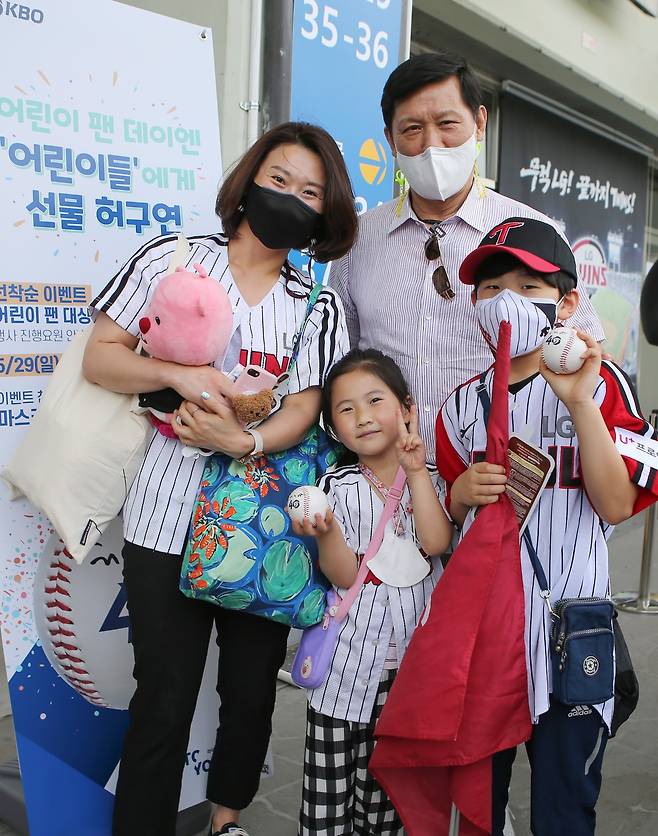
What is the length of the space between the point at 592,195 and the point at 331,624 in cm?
613

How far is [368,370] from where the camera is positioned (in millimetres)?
1965

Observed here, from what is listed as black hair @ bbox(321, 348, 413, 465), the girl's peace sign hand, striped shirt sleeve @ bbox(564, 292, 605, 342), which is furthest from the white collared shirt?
the girl's peace sign hand

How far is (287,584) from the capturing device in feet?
6.12

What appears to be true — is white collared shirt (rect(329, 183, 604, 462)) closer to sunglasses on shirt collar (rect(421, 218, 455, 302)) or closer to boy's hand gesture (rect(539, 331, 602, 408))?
sunglasses on shirt collar (rect(421, 218, 455, 302))

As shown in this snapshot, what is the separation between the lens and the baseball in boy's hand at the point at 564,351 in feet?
5.06

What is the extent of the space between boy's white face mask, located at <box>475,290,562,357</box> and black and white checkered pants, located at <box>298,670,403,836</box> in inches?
31.6

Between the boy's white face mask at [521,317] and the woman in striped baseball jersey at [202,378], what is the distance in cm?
44

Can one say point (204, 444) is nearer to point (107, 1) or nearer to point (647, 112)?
point (107, 1)

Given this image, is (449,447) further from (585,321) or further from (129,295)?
(129,295)

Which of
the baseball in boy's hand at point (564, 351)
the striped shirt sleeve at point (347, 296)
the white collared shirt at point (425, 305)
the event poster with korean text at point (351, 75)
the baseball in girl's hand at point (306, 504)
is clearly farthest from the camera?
the event poster with korean text at point (351, 75)

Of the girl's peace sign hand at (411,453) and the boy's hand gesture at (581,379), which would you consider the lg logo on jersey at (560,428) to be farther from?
the girl's peace sign hand at (411,453)

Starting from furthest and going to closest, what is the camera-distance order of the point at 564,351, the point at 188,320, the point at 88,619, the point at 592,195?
the point at 592,195, the point at 88,619, the point at 188,320, the point at 564,351

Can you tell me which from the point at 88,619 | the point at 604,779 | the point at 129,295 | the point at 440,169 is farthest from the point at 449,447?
the point at 604,779

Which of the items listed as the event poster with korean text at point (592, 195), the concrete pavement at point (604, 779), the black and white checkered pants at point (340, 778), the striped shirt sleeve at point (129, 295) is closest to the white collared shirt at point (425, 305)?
the striped shirt sleeve at point (129, 295)
